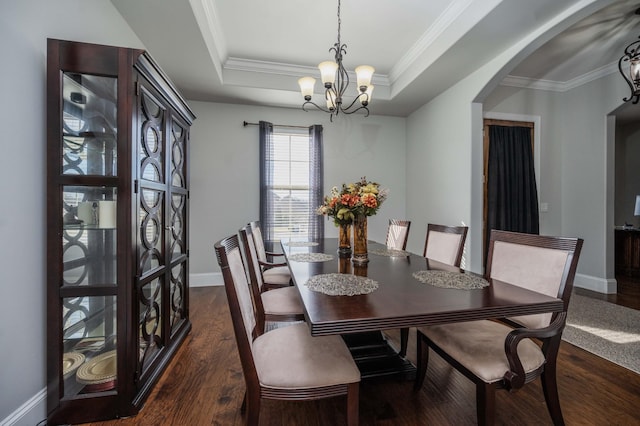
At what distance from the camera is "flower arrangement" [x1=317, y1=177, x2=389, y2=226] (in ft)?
6.13

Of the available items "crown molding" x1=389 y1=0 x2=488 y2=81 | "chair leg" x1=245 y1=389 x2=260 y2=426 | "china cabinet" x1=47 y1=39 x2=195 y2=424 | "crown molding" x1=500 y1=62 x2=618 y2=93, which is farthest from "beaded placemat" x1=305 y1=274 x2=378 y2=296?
"crown molding" x1=500 y1=62 x2=618 y2=93

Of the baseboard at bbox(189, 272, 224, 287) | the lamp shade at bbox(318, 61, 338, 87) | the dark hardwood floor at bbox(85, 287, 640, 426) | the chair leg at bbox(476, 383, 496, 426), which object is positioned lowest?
the dark hardwood floor at bbox(85, 287, 640, 426)

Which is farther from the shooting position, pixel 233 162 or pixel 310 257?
pixel 233 162

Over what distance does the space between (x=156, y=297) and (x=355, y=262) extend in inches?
54.5

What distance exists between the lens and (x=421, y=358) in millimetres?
1675

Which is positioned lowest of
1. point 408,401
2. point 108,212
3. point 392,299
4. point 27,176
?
point 408,401

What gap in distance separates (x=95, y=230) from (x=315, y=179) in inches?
117

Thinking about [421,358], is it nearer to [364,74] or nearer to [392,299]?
[392,299]

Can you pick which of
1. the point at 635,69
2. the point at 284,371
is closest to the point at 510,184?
the point at 635,69

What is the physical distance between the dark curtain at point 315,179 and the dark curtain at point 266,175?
23.6 inches

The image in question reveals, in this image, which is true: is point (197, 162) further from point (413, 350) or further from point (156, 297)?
point (413, 350)

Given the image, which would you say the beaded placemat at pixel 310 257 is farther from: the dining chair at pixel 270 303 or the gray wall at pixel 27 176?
the gray wall at pixel 27 176

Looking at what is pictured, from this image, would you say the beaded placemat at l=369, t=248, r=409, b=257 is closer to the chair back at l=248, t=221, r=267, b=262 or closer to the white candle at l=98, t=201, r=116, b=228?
the chair back at l=248, t=221, r=267, b=262

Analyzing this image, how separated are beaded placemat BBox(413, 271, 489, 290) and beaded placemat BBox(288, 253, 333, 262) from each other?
0.68 meters
